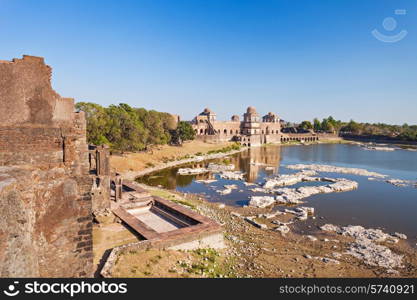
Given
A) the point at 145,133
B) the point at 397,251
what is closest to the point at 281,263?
the point at 397,251

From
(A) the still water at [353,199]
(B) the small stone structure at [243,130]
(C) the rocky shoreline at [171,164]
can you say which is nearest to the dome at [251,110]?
(B) the small stone structure at [243,130]

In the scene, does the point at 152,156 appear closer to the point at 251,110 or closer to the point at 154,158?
the point at 154,158

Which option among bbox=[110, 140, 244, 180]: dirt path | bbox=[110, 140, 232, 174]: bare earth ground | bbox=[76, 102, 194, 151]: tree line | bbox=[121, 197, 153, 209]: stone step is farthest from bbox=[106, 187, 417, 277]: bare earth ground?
bbox=[76, 102, 194, 151]: tree line

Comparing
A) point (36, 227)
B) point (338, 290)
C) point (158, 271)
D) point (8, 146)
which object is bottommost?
point (158, 271)

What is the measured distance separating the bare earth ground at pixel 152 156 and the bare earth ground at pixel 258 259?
15.8 metres

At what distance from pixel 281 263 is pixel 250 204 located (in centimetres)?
852

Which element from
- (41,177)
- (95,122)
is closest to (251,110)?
(95,122)

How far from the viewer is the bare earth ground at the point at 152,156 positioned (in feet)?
103

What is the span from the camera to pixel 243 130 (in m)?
77.8

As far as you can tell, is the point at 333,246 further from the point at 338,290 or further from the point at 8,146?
the point at 8,146

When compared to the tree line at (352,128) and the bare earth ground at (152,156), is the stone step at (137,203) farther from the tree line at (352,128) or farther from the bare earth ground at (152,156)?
the tree line at (352,128)

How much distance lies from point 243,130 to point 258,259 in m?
67.6

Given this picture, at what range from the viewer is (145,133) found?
3778 cm

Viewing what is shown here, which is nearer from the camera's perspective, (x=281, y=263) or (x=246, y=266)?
(x=246, y=266)
